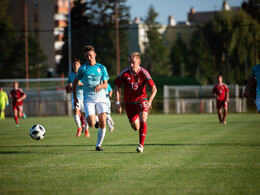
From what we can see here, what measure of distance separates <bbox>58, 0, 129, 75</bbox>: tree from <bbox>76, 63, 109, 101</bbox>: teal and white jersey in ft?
84.9

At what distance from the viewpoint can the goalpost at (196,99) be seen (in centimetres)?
3544

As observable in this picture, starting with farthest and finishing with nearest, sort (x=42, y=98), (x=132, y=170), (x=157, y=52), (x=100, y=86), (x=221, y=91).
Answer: (x=157, y=52) < (x=42, y=98) < (x=221, y=91) < (x=100, y=86) < (x=132, y=170)

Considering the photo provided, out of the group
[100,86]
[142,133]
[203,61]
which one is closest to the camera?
[142,133]

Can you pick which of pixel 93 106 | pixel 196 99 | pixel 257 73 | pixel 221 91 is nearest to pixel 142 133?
pixel 93 106

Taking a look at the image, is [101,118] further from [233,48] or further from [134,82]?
[233,48]

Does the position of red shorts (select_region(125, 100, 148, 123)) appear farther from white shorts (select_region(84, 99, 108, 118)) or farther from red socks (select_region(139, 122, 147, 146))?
→ white shorts (select_region(84, 99, 108, 118))

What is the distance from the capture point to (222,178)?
5984 millimetres

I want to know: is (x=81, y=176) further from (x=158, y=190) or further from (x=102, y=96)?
(x=102, y=96)

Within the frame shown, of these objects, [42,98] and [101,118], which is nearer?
[101,118]

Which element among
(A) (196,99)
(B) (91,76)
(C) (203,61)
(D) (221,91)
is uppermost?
(C) (203,61)

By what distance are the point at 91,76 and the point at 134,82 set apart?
3.24 ft

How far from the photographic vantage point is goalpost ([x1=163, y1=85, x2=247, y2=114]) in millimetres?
35438

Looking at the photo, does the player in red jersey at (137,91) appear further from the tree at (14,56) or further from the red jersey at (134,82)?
the tree at (14,56)

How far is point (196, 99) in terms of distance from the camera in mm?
36656
